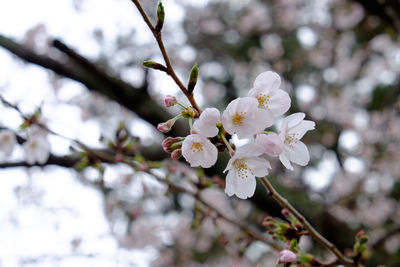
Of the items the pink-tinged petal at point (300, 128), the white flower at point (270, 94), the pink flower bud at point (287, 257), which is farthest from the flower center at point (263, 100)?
the pink flower bud at point (287, 257)

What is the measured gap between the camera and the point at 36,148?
1438 millimetres

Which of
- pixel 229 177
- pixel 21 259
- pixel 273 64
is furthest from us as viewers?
pixel 273 64

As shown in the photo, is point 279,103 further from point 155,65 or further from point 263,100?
point 155,65

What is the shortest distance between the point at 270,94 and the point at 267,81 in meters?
0.03

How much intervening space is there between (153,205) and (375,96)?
10.9 feet

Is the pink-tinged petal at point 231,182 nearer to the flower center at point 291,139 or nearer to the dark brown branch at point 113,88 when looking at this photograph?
the flower center at point 291,139

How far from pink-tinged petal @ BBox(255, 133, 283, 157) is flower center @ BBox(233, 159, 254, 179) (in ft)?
0.33

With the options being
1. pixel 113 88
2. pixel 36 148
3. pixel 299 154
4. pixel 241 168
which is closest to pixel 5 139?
pixel 36 148

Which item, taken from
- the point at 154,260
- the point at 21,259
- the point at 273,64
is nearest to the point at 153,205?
the point at 154,260

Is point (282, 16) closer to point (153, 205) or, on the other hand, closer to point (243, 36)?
point (243, 36)

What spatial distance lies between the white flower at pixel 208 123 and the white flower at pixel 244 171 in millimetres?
69

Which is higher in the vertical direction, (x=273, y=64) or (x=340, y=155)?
(x=273, y=64)

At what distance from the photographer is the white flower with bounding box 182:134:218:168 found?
646 millimetres

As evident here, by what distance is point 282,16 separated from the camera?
230 inches
